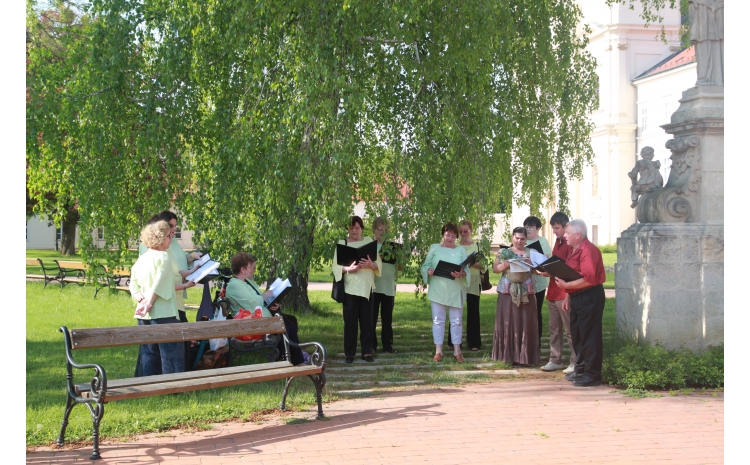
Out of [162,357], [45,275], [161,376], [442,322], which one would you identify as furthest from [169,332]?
[45,275]

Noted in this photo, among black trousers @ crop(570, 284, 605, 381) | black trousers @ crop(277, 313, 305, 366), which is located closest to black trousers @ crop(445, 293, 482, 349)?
black trousers @ crop(570, 284, 605, 381)

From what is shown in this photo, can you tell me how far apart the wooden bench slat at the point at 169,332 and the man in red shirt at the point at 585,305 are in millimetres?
3339

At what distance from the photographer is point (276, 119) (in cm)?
913

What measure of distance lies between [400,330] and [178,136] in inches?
215

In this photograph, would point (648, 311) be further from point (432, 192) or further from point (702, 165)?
point (432, 192)

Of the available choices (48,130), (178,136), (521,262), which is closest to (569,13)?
(521,262)

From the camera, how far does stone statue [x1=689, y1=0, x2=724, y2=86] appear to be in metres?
9.68

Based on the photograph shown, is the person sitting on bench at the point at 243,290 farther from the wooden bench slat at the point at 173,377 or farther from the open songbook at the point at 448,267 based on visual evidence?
the open songbook at the point at 448,267

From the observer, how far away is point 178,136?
10.1m

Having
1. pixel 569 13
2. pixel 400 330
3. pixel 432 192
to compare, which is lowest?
pixel 400 330

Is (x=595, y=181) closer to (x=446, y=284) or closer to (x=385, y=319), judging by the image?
(x=385, y=319)

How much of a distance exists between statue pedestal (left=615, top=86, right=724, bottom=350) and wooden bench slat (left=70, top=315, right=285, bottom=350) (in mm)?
4335

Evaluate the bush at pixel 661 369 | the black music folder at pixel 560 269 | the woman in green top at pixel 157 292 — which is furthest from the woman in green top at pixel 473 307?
the woman in green top at pixel 157 292

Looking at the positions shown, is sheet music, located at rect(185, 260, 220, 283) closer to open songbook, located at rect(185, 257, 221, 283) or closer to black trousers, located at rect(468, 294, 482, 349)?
open songbook, located at rect(185, 257, 221, 283)
